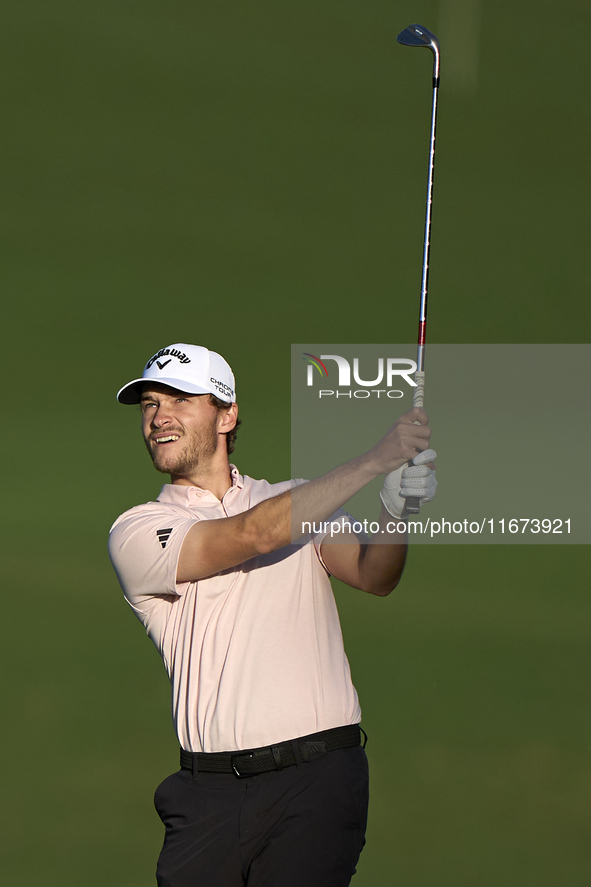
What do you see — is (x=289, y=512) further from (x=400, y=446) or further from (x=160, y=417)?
(x=160, y=417)

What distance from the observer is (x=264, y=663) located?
196 centimetres

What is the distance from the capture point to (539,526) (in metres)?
3.65

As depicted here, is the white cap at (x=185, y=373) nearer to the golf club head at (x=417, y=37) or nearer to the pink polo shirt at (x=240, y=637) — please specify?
the pink polo shirt at (x=240, y=637)

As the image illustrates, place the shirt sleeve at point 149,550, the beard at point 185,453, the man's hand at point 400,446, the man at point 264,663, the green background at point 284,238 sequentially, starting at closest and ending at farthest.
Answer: the man's hand at point 400,446
the man at point 264,663
the shirt sleeve at point 149,550
the beard at point 185,453
the green background at point 284,238

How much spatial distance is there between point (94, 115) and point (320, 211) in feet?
3.22

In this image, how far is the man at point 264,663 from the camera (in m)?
1.86

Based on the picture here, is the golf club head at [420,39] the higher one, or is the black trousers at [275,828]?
the golf club head at [420,39]

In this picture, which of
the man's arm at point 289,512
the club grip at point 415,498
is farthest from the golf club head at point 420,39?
the man's arm at point 289,512

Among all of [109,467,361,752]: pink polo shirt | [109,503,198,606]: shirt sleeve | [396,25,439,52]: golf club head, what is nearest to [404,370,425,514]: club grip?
[109,467,361,752]: pink polo shirt

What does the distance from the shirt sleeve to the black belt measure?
1.04ft

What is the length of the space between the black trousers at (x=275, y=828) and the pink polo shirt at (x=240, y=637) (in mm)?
71

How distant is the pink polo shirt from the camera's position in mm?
1930

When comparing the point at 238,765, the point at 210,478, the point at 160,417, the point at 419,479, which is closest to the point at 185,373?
the point at 160,417

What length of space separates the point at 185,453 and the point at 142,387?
8.3 inches
